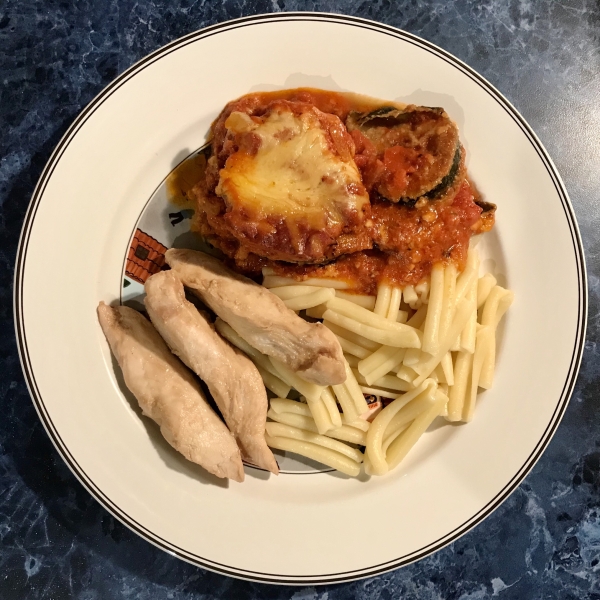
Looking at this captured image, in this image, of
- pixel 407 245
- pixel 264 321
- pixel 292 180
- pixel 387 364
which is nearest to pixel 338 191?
pixel 292 180

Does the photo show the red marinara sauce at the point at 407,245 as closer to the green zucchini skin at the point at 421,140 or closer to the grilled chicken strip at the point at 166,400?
the green zucchini skin at the point at 421,140

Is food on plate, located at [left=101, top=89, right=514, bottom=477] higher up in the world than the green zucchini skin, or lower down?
lower down

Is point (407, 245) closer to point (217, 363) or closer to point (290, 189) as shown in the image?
point (290, 189)

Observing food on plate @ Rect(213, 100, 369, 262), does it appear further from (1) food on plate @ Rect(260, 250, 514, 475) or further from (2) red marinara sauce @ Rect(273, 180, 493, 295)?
(1) food on plate @ Rect(260, 250, 514, 475)

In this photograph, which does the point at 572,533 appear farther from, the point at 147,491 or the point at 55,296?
the point at 55,296

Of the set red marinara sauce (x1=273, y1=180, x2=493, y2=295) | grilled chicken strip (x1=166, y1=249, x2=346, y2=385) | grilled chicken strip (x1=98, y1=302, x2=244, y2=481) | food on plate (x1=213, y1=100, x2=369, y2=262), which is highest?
food on plate (x1=213, y1=100, x2=369, y2=262)

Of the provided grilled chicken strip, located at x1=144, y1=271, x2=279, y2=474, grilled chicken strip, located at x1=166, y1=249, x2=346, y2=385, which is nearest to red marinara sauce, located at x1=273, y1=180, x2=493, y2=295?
grilled chicken strip, located at x1=166, y1=249, x2=346, y2=385
